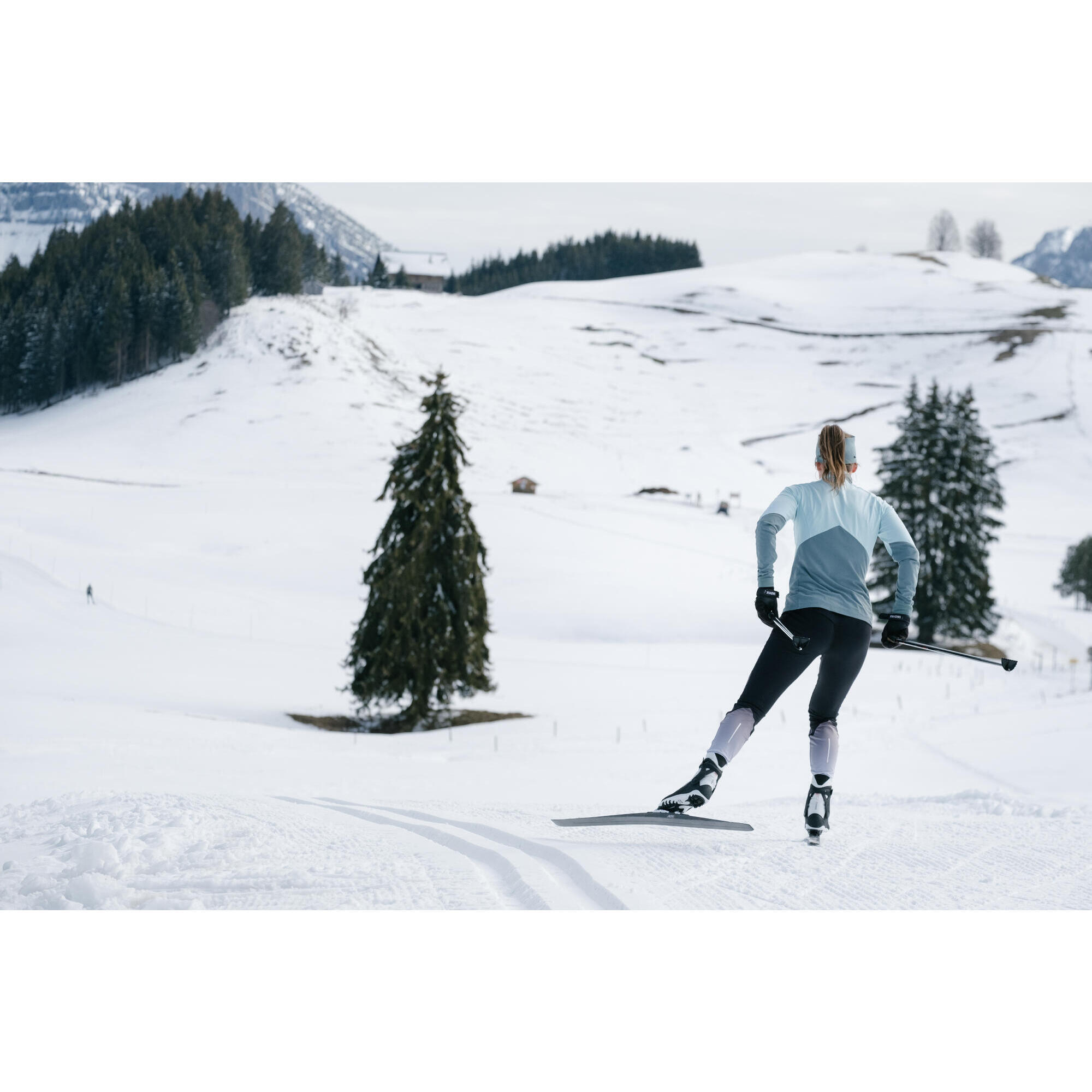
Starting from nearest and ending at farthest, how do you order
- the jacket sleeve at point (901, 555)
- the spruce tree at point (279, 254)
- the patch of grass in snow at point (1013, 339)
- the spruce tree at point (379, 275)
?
the jacket sleeve at point (901, 555)
the spruce tree at point (279, 254)
the spruce tree at point (379, 275)
the patch of grass in snow at point (1013, 339)

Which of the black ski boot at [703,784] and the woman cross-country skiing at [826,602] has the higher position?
the woman cross-country skiing at [826,602]

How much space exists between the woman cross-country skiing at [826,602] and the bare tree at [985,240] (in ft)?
18.3

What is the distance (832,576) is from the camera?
496 cm

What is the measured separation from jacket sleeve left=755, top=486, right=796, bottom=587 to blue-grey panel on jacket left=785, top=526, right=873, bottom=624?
19 cm

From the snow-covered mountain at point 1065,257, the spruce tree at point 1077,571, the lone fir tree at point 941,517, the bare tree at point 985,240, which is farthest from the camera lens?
the spruce tree at point 1077,571

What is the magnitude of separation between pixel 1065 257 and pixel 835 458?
9.42 meters

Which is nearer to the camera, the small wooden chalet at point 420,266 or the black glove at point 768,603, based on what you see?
the black glove at point 768,603

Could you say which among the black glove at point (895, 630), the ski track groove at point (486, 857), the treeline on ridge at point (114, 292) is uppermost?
the treeline on ridge at point (114, 292)

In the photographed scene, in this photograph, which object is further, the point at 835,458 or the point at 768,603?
the point at 835,458

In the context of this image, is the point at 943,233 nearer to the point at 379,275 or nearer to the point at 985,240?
the point at 985,240

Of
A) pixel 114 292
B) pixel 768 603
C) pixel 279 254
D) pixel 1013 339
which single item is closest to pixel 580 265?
pixel 1013 339

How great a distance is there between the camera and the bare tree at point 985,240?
9.48m

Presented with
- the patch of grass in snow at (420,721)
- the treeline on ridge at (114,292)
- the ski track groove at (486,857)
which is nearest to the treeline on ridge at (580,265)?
the patch of grass in snow at (420,721)

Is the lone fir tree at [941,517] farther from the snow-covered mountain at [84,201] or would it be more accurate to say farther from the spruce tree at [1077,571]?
the snow-covered mountain at [84,201]
